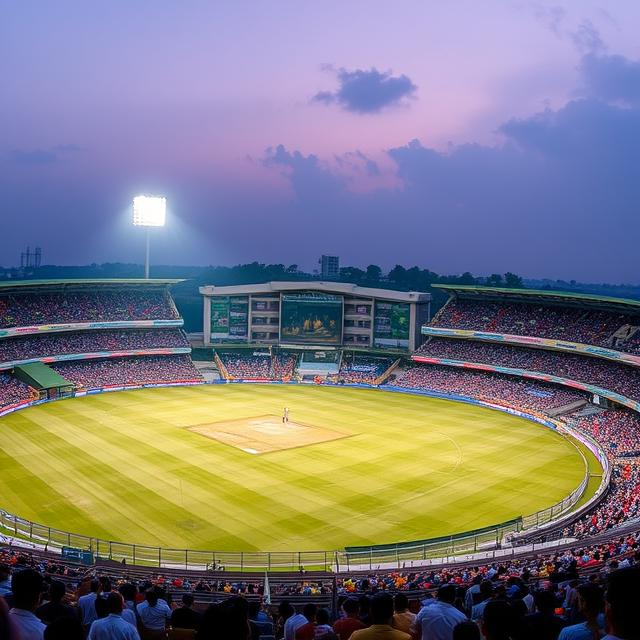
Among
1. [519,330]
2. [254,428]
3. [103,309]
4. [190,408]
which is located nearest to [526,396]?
[519,330]

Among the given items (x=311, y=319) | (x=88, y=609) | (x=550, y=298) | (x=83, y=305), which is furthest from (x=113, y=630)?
(x=311, y=319)

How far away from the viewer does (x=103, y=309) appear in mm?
80000

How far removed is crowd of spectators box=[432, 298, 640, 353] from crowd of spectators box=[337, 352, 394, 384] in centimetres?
895

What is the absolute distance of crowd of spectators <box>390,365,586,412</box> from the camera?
63938mm

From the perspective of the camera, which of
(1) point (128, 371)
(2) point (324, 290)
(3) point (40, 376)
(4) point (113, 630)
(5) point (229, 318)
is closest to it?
(4) point (113, 630)

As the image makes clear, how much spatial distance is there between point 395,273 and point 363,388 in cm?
9829

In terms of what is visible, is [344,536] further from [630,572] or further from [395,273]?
[395,273]

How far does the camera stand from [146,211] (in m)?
86.6

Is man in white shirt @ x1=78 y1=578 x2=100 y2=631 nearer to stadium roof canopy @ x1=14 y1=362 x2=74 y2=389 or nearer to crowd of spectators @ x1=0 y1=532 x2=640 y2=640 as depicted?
crowd of spectators @ x1=0 y1=532 x2=640 y2=640

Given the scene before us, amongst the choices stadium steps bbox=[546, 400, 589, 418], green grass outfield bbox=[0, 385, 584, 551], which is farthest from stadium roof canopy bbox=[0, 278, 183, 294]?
stadium steps bbox=[546, 400, 589, 418]

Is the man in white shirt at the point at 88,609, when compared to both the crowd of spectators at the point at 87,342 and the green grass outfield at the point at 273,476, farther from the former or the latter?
Result: the crowd of spectators at the point at 87,342

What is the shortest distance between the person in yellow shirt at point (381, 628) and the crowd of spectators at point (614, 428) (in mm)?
44152

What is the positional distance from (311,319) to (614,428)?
145ft

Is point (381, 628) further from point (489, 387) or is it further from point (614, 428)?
point (489, 387)
